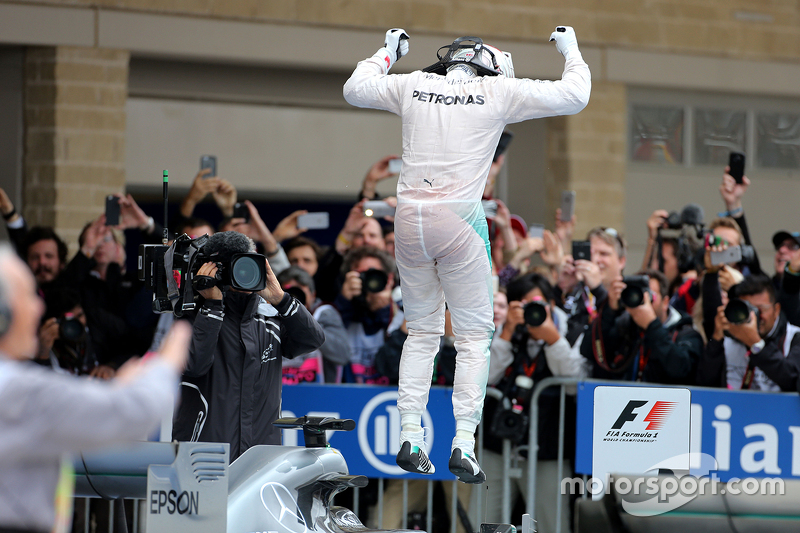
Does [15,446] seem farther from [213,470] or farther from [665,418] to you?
[665,418]

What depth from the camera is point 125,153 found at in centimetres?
1020

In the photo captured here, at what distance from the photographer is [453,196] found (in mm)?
4191

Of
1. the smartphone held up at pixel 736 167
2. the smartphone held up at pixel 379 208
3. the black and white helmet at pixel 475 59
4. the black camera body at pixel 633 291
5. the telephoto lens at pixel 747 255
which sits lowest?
the black camera body at pixel 633 291

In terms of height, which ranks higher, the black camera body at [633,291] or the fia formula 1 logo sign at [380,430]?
the black camera body at [633,291]

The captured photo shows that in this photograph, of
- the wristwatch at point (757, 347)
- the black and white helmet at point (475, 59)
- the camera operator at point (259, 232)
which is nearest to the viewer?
the black and white helmet at point (475, 59)

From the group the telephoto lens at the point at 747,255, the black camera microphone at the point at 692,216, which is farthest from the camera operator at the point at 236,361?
the black camera microphone at the point at 692,216

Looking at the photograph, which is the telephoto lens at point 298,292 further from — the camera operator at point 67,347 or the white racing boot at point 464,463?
the white racing boot at point 464,463

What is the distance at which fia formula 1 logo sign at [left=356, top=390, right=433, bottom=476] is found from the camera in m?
5.92

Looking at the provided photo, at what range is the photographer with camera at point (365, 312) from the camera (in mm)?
6273

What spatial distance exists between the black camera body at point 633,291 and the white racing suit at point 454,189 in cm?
177

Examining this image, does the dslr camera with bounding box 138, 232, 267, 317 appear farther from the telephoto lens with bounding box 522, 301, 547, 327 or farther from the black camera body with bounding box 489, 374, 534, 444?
the black camera body with bounding box 489, 374, 534, 444

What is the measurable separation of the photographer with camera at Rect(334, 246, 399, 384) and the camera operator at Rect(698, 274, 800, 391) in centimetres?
193

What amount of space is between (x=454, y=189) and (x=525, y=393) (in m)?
2.08
